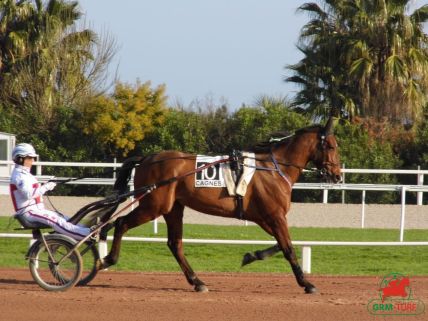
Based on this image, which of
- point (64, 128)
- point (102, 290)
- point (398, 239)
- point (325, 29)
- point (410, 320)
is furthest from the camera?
point (325, 29)

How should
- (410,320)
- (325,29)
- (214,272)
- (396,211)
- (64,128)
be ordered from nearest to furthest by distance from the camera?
1. (410,320)
2. (214,272)
3. (396,211)
4. (64,128)
5. (325,29)

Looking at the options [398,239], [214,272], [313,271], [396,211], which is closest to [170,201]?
[214,272]

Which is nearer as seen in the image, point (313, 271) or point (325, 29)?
point (313, 271)

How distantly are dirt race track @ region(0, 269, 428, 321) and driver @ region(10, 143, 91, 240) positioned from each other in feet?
2.13

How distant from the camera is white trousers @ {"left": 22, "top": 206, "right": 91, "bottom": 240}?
923 cm

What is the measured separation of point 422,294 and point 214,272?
3.25 m

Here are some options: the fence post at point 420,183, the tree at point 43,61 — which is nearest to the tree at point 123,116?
the tree at point 43,61

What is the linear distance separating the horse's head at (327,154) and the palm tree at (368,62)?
1968 cm

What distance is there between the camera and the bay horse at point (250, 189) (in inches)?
383

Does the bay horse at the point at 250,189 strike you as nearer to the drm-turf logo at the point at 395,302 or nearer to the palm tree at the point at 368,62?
the drm-turf logo at the point at 395,302

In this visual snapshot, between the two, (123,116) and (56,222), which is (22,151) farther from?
(123,116)

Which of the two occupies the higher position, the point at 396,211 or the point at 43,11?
the point at 43,11

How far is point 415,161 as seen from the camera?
28.6 m

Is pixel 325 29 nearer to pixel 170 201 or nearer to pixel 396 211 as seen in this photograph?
pixel 396 211
